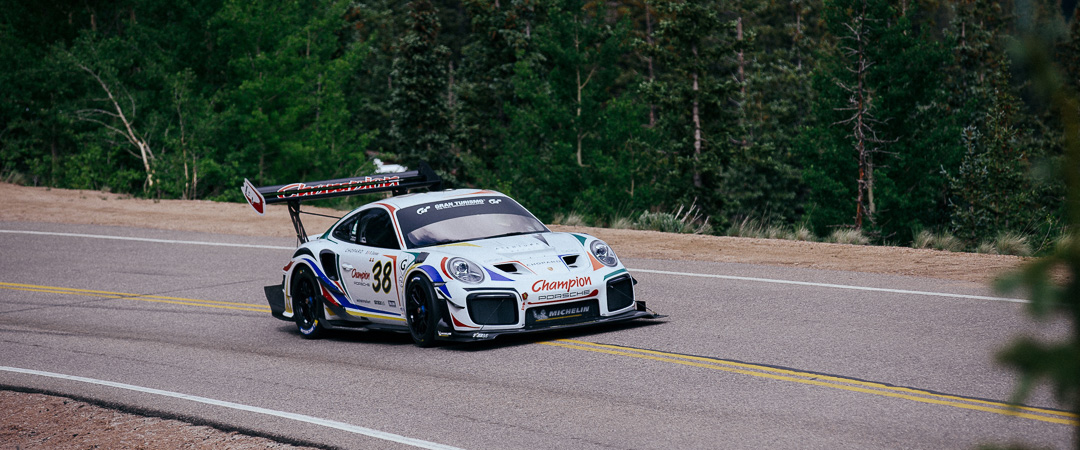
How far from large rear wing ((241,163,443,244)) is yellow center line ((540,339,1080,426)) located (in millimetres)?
3150

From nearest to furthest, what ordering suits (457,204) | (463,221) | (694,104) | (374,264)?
(374,264), (463,221), (457,204), (694,104)

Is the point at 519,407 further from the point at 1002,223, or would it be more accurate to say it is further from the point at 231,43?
the point at 231,43

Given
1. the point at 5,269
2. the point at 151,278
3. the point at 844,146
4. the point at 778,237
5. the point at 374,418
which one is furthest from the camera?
the point at 844,146

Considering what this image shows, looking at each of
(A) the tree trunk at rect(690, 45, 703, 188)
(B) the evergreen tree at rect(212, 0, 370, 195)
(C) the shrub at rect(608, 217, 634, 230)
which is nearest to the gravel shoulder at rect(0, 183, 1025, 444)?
(C) the shrub at rect(608, 217, 634, 230)

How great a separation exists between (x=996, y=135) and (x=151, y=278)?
1132 inches

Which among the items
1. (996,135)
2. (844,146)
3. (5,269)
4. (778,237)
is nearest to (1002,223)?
(996,135)

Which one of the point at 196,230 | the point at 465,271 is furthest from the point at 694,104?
the point at 465,271

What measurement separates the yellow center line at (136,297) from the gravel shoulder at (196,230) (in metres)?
4.42

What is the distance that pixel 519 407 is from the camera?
23.7 feet

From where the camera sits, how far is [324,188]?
1150 centimetres

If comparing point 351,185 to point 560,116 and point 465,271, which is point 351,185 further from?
point 560,116

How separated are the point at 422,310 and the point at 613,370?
2.23 m

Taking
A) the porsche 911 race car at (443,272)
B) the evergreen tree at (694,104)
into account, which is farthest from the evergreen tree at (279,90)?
the porsche 911 race car at (443,272)

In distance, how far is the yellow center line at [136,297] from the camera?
13180 mm
